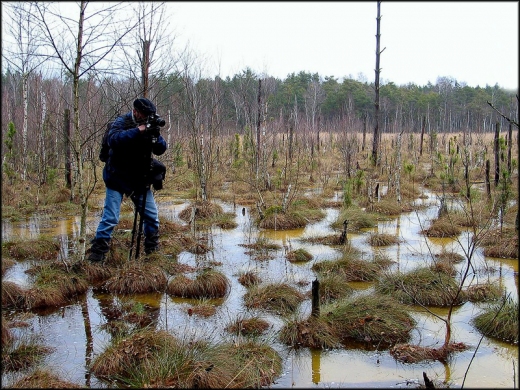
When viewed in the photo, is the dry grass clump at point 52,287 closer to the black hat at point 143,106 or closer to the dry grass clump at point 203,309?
the dry grass clump at point 203,309

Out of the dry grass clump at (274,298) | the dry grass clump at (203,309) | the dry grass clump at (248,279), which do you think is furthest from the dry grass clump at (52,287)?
the dry grass clump at (274,298)

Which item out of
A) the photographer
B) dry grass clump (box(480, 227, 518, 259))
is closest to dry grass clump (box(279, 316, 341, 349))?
the photographer

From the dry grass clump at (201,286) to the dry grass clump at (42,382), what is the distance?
2.46 metres

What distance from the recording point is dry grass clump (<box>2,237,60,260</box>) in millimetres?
7641

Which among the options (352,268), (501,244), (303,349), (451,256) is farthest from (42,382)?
(501,244)

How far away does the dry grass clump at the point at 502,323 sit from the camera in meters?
4.85

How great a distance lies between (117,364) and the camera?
3.97 m

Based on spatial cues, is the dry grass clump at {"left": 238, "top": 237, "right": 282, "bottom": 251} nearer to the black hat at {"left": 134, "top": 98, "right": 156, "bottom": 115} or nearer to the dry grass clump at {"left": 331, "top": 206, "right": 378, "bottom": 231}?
the dry grass clump at {"left": 331, "top": 206, "right": 378, "bottom": 231}

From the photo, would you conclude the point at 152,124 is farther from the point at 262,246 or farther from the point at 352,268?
the point at 262,246

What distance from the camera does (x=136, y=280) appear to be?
613 cm

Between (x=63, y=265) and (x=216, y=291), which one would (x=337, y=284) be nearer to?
(x=216, y=291)

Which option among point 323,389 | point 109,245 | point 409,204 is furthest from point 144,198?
point 409,204

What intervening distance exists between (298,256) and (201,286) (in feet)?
6.84

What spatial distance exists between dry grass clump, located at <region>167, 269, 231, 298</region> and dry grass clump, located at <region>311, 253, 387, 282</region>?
1336 millimetres
